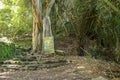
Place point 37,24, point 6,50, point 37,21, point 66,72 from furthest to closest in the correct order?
1. point 37,24
2. point 37,21
3. point 6,50
4. point 66,72

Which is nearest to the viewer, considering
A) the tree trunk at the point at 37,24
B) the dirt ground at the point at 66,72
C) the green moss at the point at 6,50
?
the dirt ground at the point at 66,72

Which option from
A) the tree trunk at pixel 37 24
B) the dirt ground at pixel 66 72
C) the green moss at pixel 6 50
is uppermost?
the tree trunk at pixel 37 24

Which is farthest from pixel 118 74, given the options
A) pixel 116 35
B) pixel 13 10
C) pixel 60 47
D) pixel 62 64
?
pixel 13 10

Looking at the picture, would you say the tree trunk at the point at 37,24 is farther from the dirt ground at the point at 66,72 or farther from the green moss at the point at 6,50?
the dirt ground at the point at 66,72

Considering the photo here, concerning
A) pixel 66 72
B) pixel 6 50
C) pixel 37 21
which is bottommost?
pixel 66 72

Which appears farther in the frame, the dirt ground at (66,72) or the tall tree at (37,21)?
the tall tree at (37,21)

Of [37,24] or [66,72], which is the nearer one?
[66,72]

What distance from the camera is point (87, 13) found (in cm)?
1616

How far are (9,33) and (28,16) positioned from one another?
284cm

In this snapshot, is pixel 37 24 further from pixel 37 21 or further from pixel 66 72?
pixel 66 72

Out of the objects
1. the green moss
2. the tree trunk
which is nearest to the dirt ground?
the green moss

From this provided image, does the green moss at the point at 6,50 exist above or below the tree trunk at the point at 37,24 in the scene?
below

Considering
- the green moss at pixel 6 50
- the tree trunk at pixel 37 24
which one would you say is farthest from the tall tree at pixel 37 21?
the green moss at pixel 6 50

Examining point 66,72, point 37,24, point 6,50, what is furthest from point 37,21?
point 66,72
